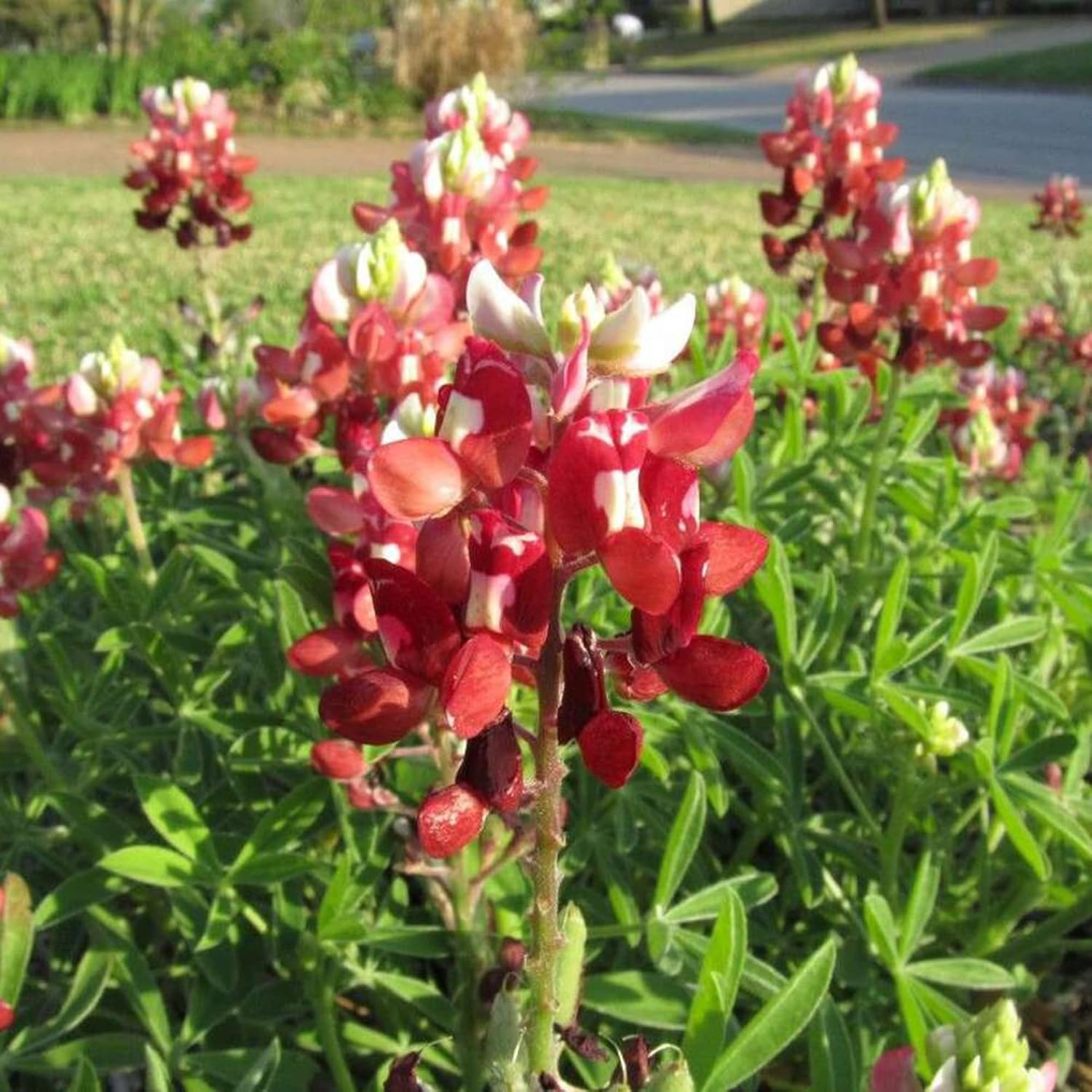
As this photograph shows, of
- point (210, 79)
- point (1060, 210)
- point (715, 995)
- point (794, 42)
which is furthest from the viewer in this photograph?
point (794, 42)

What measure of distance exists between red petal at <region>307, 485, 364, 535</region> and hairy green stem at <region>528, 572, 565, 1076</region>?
0.49 meters

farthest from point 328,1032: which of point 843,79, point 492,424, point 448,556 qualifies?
point 843,79

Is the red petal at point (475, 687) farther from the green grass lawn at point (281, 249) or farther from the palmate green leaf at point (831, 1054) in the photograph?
the green grass lawn at point (281, 249)

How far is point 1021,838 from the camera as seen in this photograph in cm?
152

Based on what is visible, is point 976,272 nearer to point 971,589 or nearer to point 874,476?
point 874,476

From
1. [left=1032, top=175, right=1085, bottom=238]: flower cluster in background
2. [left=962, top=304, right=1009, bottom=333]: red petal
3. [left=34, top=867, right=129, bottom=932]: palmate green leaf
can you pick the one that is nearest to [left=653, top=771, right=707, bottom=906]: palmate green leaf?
[left=34, top=867, right=129, bottom=932]: palmate green leaf

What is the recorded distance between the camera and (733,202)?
10.5 meters

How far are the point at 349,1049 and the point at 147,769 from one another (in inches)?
20.7

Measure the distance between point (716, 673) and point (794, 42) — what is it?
36.8 m

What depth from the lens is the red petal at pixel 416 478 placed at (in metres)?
0.83

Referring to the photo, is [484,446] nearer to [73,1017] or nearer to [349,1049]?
[73,1017]

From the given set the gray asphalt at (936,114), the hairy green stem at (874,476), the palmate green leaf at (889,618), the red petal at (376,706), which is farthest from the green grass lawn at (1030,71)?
the red petal at (376,706)

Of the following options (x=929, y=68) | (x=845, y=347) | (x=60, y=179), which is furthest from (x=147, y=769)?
(x=929, y=68)

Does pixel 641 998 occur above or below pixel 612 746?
below
